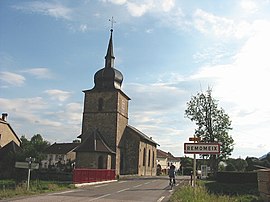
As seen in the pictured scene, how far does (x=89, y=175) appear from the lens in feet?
89.1

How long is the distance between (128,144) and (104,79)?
419 inches

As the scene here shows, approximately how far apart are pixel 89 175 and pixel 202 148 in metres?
15.9

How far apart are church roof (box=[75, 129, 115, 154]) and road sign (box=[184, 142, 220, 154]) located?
102ft

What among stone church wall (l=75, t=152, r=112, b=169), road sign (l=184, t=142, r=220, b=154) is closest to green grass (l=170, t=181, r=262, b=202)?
road sign (l=184, t=142, r=220, b=154)

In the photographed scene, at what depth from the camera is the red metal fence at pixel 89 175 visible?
81.7 ft

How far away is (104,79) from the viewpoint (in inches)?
1997

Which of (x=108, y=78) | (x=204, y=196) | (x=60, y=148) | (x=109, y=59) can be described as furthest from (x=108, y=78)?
(x=204, y=196)

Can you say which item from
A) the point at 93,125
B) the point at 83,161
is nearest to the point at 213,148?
the point at 83,161

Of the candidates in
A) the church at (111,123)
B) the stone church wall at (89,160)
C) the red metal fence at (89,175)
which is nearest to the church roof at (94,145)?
the church at (111,123)

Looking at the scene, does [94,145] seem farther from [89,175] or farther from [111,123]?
[89,175]

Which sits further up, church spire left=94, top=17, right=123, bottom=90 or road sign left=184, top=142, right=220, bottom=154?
church spire left=94, top=17, right=123, bottom=90

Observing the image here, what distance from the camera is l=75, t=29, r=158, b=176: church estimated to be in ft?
158

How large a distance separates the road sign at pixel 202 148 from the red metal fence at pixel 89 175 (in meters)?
13.4

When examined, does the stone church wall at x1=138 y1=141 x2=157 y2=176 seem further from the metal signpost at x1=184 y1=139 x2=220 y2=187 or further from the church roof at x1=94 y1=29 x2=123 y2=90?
the metal signpost at x1=184 y1=139 x2=220 y2=187
